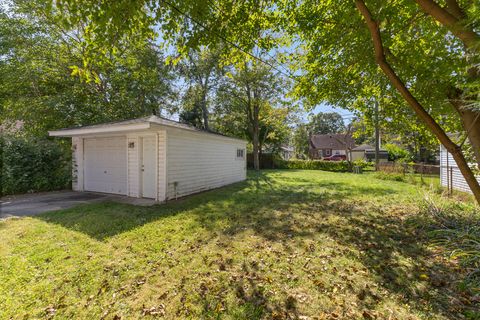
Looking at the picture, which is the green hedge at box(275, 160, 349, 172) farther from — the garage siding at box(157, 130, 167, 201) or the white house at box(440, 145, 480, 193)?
the garage siding at box(157, 130, 167, 201)

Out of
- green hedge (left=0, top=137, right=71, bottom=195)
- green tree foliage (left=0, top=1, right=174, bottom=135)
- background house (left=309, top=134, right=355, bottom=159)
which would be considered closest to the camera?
green hedge (left=0, top=137, right=71, bottom=195)

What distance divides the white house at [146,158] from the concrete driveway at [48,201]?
425 mm

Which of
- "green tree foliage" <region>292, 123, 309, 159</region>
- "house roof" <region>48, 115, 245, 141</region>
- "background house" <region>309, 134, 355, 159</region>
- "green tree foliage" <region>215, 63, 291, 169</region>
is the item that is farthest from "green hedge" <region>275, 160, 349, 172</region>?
"background house" <region>309, 134, 355, 159</region>

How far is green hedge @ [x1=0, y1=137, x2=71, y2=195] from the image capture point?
7.89 metres

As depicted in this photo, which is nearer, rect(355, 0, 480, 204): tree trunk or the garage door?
rect(355, 0, 480, 204): tree trunk

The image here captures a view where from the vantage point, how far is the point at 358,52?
14.1ft

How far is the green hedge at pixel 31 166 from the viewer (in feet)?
25.9

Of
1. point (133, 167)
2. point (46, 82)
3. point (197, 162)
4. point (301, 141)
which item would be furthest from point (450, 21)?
point (301, 141)

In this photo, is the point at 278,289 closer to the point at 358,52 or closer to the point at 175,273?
the point at 175,273

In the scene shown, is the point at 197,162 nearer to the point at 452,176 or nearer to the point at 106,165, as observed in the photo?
the point at 106,165

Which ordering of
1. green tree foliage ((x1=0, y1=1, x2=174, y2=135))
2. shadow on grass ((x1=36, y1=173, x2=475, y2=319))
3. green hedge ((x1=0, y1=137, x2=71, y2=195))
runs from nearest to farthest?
shadow on grass ((x1=36, y1=173, x2=475, y2=319))
green hedge ((x1=0, y1=137, x2=71, y2=195))
green tree foliage ((x1=0, y1=1, x2=174, y2=135))

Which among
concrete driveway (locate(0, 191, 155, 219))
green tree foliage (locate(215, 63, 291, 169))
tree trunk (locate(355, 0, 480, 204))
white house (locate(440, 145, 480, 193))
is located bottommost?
concrete driveway (locate(0, 191, 155, 219))

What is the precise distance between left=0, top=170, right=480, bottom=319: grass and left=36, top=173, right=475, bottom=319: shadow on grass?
0.02m

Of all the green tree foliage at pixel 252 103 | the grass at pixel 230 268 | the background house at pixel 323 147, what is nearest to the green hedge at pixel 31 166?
the grass at pixel 230 268
